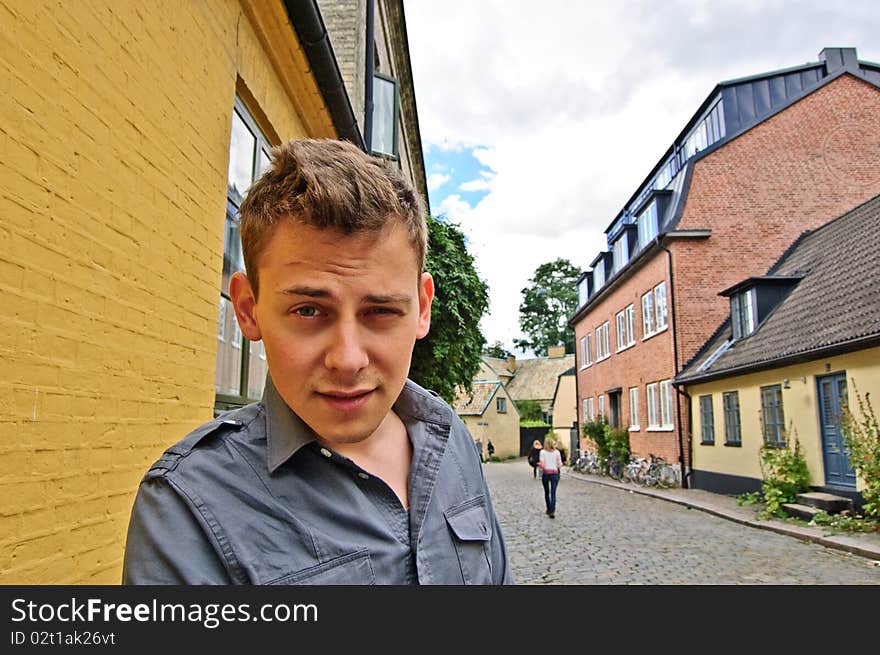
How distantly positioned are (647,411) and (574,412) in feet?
56.4

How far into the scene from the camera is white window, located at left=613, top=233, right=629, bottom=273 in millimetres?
26172

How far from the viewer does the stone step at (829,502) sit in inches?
456

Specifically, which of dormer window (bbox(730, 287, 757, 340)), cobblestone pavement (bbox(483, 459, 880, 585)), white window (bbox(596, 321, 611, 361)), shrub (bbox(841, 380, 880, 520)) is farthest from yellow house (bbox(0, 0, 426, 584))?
white window (bbox(596, 321, 611, 361))

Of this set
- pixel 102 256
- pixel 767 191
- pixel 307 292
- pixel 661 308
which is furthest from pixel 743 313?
pixel 307 292

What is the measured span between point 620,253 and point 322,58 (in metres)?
22.8

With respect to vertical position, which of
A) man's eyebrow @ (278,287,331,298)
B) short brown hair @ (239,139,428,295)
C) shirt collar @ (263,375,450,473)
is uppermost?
short brown hair @ (239,139,428,295)

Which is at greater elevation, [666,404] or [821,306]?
[821,306]

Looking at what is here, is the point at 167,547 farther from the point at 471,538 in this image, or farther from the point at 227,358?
the point at 227,358

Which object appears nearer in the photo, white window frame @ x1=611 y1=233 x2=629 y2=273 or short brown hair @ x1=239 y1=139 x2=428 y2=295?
short brown hair @ x1=239 y1=139 x2=428 y2=295

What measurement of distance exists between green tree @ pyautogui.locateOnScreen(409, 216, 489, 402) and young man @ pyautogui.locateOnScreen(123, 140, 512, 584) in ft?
28.2

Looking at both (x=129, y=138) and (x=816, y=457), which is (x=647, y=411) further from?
(x=129, y=138)

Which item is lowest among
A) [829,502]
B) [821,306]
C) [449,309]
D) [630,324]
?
[829,502]

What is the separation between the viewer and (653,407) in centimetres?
2266

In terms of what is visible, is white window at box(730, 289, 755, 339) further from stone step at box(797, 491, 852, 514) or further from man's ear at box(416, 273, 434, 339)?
man's ear at box(416, 273, 434, 339)
